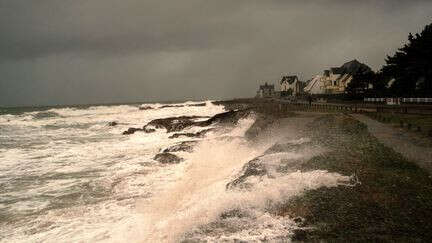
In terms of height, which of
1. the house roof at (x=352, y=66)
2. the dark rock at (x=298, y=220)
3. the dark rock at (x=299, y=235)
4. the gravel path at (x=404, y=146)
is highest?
the house roof at (x=352, y=66)

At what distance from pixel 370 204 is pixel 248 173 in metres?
4.74

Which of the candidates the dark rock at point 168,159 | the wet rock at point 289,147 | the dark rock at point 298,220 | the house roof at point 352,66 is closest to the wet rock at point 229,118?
the dark rock at point 168,159

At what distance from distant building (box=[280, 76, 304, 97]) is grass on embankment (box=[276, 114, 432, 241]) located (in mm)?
114500

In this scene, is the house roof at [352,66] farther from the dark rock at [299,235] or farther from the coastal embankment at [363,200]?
→ the dark rock at [299,235]

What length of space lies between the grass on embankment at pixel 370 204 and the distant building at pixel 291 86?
114500 millimetres

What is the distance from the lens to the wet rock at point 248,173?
37.1 ft

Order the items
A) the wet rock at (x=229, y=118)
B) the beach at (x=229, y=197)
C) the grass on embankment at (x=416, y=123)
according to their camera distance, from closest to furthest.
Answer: the beach at (x=229, y=197), the grass on embankment at (x=416, y=123), the wet rock at (x=229, y=118)

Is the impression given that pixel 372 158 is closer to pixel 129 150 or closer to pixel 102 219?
pixel 102 219

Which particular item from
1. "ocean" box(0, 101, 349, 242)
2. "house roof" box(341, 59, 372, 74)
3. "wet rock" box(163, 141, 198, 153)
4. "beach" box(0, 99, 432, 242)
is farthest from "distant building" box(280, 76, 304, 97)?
"ocean" box(0, 101, 349, 242)

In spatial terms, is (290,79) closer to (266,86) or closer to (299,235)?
(266,86)

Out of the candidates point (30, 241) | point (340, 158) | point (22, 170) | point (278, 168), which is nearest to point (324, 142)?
point (340, 158)

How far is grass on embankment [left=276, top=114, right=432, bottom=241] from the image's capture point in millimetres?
7344

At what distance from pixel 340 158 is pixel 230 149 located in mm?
8754

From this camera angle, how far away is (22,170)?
61.5ft
